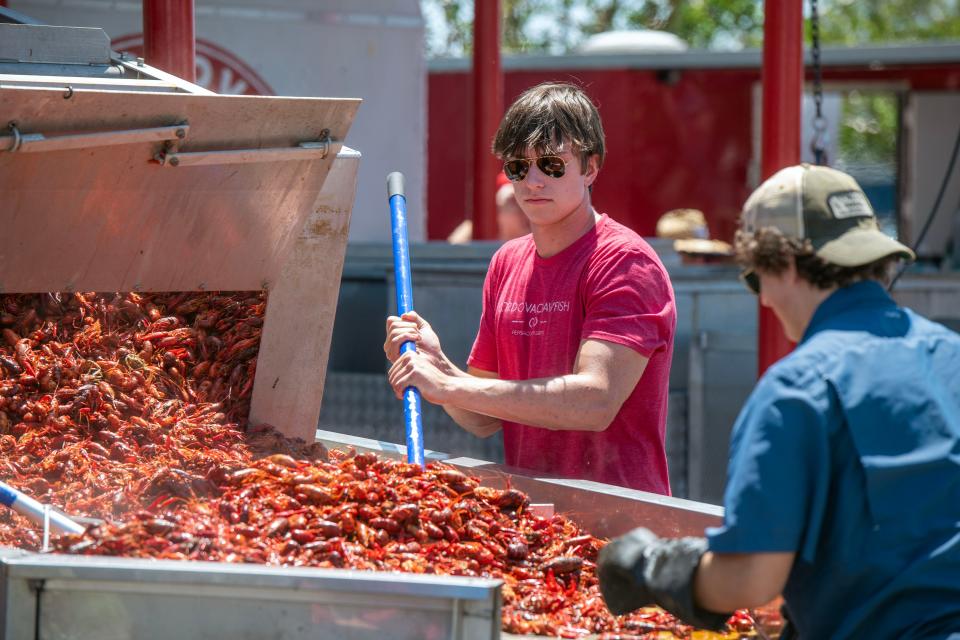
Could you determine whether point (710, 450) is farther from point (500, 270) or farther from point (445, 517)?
Result: point (445, 517)

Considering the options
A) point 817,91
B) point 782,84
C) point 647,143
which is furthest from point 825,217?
point 647,143

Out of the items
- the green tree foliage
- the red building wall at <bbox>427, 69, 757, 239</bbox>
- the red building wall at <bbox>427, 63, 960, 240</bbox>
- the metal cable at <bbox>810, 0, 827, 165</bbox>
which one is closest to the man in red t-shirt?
the metal cable at <bbox>810, 0, 827, 165</bbox>

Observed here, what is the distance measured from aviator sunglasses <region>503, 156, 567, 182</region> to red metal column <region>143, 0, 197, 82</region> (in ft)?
8.64

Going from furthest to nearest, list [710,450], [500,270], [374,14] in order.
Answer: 1. [374,14]
2. [710,450]
3. [500,270]

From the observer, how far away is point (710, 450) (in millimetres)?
6781

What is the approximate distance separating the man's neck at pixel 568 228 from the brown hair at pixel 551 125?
12 cm

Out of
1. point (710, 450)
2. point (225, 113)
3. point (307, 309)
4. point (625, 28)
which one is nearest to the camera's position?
point (225, 113)

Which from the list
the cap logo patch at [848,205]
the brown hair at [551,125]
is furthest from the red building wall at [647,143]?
the cap logo patch at [848,205]

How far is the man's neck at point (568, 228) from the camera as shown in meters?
3.49

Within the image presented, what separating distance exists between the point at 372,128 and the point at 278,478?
5.89m

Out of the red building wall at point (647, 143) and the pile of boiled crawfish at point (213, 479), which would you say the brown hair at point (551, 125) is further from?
the red building wall at point (647, 143)

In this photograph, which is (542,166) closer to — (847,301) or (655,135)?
(847,301)

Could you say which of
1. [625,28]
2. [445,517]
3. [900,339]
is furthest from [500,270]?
[625,28]

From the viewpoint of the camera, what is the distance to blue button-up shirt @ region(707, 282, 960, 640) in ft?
6.61
